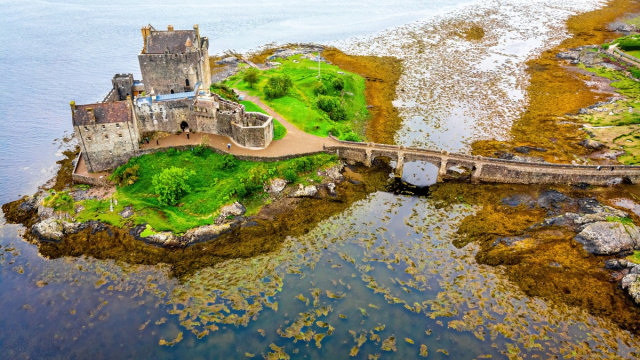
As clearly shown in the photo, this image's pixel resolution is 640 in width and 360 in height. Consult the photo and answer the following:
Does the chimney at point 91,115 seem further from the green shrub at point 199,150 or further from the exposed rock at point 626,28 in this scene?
the exposed rock at point 626,28

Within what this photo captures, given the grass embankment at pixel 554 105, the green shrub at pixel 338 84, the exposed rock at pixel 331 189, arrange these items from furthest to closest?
the green shrub at pixel 338 84, the grass embankment at pixel 554 105, the exposed rock at pixel 331 189

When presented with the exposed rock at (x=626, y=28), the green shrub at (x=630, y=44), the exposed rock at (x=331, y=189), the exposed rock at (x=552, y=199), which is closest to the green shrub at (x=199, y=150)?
the exposed rock at (x=331, y=189)

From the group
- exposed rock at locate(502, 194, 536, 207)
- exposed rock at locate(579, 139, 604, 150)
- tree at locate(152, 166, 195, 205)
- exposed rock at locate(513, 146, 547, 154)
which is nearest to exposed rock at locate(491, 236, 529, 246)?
exposed rock at locate(502, 194, 536, 207)

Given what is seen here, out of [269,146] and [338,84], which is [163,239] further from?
[338,84]

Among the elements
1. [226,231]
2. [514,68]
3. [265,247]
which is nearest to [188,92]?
[226,231]

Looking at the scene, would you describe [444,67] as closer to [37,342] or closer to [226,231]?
[226,231]
